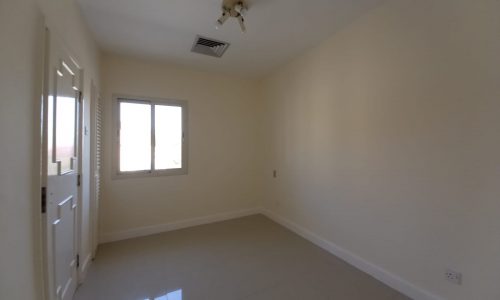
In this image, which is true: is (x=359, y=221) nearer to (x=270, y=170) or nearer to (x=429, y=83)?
(x=429, y=83)

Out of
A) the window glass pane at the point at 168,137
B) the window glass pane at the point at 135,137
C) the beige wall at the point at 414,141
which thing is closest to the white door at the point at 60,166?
the window glass pane at the point at 135,137

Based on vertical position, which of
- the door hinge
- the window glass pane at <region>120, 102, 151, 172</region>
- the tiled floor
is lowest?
the tiled floor

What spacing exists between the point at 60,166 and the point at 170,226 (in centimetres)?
220

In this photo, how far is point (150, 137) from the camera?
333 centimetres

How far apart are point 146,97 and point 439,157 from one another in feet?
11.6

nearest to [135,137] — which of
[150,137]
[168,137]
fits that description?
[150,137]

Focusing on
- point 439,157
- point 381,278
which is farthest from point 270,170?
point 439,157

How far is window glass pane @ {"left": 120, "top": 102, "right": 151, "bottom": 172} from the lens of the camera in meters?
3.14

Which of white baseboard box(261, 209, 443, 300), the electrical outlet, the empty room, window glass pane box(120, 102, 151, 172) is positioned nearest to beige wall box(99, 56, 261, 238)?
the empty room

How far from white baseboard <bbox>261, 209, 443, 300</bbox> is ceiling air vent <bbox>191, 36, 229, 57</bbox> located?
2.77 metres

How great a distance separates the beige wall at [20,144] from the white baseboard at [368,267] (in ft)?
8.79

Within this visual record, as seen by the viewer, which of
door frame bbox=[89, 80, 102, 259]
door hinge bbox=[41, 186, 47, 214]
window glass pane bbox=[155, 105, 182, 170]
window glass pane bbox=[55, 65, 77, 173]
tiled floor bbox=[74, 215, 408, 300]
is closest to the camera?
door hinge bbox=[41, 186, 47, 214]

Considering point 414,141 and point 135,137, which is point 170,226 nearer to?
point 135,137

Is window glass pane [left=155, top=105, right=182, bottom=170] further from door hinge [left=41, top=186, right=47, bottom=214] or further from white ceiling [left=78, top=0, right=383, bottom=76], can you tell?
door hinge [left=41, top=186, right=47, bottom=214]
